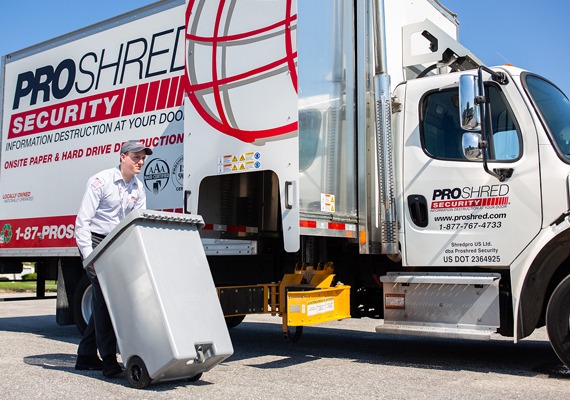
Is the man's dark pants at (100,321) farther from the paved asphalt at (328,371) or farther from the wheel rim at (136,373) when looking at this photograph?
the wheel rim at (136,373)

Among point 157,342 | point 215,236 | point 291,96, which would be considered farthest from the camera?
point 215,236

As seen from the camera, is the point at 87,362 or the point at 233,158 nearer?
the point at 87,362

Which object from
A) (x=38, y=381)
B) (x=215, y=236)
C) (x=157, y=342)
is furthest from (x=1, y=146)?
(x=157, y=342)

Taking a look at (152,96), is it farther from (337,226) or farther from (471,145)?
(471,145)

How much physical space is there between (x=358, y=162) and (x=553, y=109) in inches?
71.2

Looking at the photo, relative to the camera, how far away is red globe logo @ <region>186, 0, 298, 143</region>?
19.7ft

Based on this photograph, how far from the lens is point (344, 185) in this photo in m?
6.44

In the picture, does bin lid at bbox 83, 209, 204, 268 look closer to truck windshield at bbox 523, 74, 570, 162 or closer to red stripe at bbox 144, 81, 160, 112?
red stripe at bbox 144, 81, 160, 112

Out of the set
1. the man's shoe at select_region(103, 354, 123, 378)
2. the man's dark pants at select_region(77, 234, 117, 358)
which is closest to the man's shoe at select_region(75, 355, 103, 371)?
the man's dark pants at select_region(77, 234, 117, 358)

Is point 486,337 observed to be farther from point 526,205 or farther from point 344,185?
point 344,185

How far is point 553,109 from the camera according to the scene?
19.6 feet

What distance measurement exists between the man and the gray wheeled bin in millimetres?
318

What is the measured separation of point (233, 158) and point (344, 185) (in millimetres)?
1085

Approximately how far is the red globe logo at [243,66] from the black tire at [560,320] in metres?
2.58
